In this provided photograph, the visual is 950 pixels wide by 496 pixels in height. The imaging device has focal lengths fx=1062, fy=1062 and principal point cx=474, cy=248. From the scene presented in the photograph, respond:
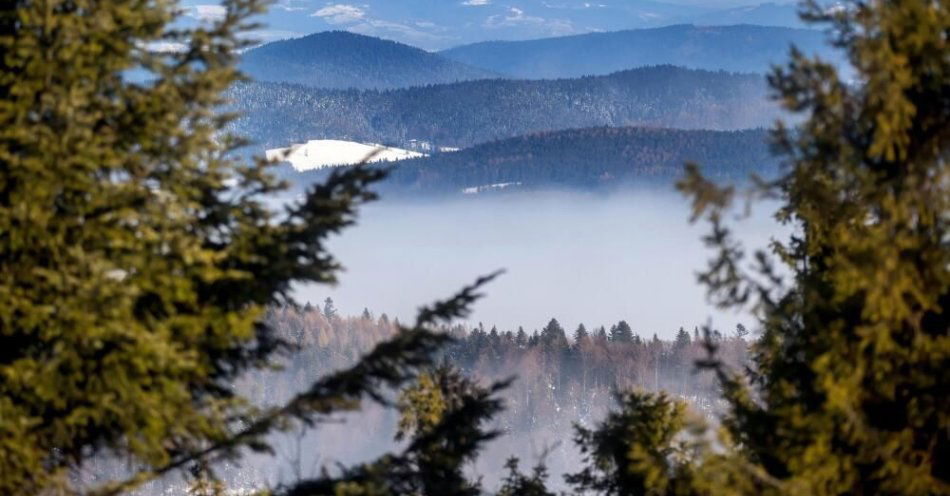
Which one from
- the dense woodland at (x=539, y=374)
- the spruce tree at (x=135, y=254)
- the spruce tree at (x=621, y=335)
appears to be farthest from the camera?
the spruce tree at (x=621, y=335)

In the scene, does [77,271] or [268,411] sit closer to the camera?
[77,271]

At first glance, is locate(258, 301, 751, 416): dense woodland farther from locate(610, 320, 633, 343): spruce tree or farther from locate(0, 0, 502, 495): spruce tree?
locate(0, 0, 502, 495): spruce tree

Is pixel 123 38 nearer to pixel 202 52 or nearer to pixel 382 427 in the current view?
pixel 202 52

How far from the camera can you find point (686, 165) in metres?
8.95

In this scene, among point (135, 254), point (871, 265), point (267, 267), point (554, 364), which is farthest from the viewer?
point (554, 364)

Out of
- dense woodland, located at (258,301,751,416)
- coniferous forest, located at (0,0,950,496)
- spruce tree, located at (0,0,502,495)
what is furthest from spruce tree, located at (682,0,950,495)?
dense woodland, located at (258,301,751,416)

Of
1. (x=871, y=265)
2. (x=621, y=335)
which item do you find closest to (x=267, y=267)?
(x=871, y=265)

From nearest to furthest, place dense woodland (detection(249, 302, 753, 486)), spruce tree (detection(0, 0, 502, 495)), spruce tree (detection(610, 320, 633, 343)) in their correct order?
spruce tree (detection(0, 0, 502, 495))
dense woodland (detection(249, 302, 753, 486))
spruce tree (detection(610, 320, 633, 343))

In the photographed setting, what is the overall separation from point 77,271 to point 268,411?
6.92 feet

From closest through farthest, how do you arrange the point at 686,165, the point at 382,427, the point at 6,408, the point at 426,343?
the point at 6,408, the point at 686,165, the point at 426,343, the point at 382,427

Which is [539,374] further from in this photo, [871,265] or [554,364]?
[871,265]

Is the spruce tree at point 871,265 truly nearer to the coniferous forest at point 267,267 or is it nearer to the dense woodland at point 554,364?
the coniferous forest at point 267,267

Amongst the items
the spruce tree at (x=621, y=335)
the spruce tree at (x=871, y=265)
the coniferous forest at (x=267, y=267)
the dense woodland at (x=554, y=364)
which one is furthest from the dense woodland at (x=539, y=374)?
the spruce tree at (x=871, y=265)

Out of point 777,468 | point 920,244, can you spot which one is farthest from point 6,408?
point 920,244
